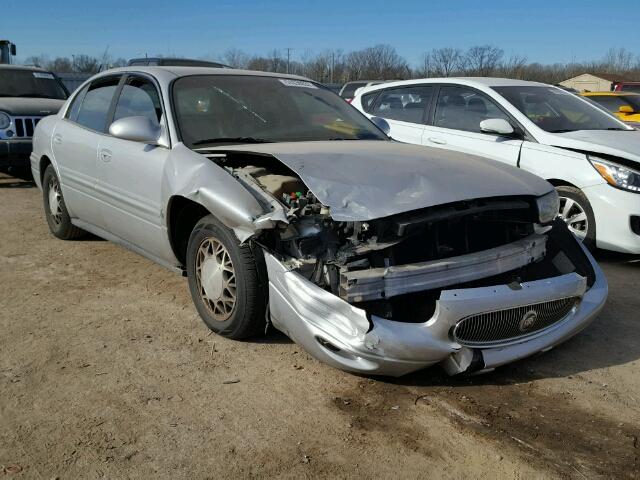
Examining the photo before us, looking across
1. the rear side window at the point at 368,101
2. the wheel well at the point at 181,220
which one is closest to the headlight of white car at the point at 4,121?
the rear side window at the point at 368,101

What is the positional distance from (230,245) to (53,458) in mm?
1357

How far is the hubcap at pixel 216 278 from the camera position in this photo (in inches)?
139

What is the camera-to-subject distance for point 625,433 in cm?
276

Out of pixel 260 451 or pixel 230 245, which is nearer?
pixel 260 451

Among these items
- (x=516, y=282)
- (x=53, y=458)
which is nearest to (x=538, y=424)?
(x=516, y=282)

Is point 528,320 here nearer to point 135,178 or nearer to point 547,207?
point 547,207

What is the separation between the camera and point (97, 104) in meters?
5.15

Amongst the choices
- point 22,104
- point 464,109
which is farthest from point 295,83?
point 22,104

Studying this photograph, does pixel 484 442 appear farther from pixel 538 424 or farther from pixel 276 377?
pixel 276 377

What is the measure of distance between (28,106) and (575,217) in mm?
7529

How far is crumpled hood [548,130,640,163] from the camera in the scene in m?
5.30

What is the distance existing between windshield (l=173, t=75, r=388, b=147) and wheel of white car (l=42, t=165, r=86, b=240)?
198 centimetres

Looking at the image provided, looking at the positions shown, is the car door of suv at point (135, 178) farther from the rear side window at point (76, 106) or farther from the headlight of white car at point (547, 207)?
the headlight of white car at point (547, 207)

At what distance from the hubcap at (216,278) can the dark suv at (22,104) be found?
20.2ft
